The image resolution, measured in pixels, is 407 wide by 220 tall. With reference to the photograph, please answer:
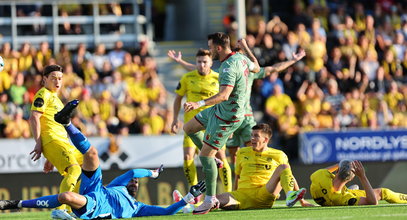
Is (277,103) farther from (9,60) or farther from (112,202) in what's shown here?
(112,202)

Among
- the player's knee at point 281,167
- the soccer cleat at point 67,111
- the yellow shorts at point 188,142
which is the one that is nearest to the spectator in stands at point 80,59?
the yellow shorts at point 188,142

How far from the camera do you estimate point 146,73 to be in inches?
907

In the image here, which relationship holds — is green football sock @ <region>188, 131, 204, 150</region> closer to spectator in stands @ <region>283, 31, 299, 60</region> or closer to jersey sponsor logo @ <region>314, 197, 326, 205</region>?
jersey sponsor logo @ <region>314, 197, 326, 205</region>

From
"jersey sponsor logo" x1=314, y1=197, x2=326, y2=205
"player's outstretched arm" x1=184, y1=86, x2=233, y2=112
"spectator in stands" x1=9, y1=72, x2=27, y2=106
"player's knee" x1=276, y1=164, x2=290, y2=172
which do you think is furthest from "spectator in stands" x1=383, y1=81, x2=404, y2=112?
"player's outstretched arm" x1=184, y1=86, x2=233, y2=112

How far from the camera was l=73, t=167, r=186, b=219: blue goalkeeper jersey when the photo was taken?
1112 centimetres

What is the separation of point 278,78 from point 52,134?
11.6 meters

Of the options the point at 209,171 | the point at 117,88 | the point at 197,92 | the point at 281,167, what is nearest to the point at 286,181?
the point at 281,167

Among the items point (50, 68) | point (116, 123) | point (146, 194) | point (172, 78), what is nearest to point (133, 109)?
point (116, 123)

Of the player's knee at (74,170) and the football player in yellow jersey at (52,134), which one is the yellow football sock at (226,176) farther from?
the player's knee at (74,170)

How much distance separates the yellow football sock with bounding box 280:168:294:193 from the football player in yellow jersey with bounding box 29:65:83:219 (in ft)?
8.34

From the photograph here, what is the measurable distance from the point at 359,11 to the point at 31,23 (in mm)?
8538

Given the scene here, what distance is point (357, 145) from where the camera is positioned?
22344mm

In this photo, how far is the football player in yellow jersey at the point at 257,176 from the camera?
42.1 ft

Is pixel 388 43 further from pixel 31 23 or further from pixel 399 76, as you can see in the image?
pixel 31 23
